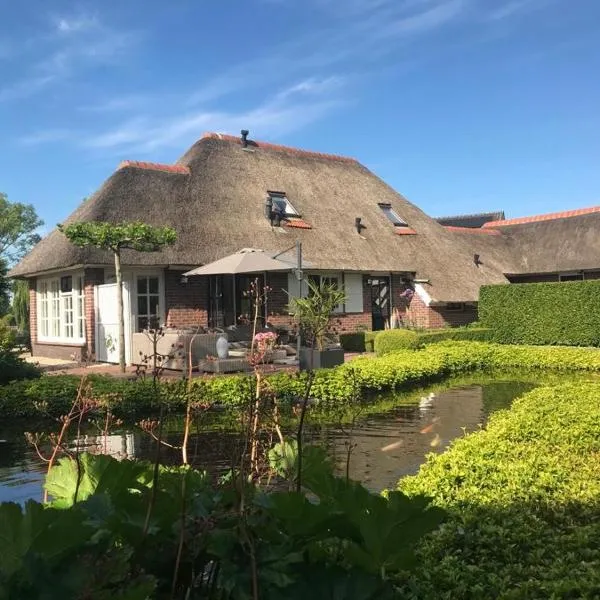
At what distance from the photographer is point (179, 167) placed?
19.2 meters

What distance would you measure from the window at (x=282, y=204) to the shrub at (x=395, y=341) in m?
5.74

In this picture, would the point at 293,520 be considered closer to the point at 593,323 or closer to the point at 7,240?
the point at 593,323

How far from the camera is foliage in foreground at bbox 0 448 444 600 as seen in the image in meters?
1.36

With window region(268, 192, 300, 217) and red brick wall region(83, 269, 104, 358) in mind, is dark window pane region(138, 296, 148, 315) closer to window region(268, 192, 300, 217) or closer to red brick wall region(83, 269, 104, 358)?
red brick wall region(83, 269, 104, 358)

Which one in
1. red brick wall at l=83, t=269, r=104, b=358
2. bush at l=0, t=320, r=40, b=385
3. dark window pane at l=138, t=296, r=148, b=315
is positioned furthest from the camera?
dark window pane at l=138, t=296, r=148, b=315

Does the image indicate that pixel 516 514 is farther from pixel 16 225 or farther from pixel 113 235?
pixel 16 225

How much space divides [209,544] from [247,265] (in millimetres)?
12244

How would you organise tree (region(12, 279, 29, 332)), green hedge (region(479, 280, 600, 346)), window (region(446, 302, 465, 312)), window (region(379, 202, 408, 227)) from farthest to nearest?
1. tree (region(12, 279, 29, 332))
2. window (region(379, 202, 408, 227))
3. window (region(446, 302, 465, 312))
4. green hedge (region(479, 280, 600, 346))

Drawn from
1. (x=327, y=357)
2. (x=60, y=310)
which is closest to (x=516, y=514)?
(x=327, y=357)

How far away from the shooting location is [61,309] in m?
18.2

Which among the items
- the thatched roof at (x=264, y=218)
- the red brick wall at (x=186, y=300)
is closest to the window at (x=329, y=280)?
the thatched roof at (x=264, y=218)

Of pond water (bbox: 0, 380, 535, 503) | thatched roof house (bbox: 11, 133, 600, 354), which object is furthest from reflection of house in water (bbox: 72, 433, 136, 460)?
thatched roof house (bbox: 11, 133, 600, 354)

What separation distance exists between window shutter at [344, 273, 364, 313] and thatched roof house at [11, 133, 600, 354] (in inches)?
1.3

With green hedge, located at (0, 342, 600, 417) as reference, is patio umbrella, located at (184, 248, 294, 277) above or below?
above
